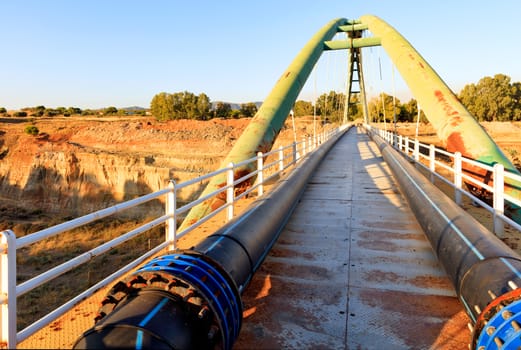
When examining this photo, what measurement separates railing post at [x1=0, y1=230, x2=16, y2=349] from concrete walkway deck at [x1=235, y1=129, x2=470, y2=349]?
65.9 inches

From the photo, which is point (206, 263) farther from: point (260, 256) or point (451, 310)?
point (451, 310)

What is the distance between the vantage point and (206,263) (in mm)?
2709

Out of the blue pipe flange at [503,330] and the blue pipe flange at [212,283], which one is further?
the blue pipe flange at [212,283]

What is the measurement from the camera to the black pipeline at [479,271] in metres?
2.15

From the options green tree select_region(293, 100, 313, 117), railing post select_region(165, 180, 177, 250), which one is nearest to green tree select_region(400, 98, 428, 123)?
green tree select_region(293, 100, 313, 117)

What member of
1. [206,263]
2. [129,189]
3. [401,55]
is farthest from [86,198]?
[206,263]

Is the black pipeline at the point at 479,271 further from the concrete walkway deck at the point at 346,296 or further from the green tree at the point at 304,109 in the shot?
the green tree at the point at 304,109

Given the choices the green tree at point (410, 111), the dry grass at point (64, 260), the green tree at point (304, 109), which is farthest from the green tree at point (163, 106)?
the green tree at point (410, 111)

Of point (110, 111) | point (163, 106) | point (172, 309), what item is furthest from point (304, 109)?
point (172, 309)

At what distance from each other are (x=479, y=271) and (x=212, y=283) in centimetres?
220

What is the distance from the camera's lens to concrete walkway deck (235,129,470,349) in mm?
3174

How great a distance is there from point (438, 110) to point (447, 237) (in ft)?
29.7

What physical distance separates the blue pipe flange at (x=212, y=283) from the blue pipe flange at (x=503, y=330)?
159 centimetres

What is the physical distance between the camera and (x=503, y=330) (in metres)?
2.13
